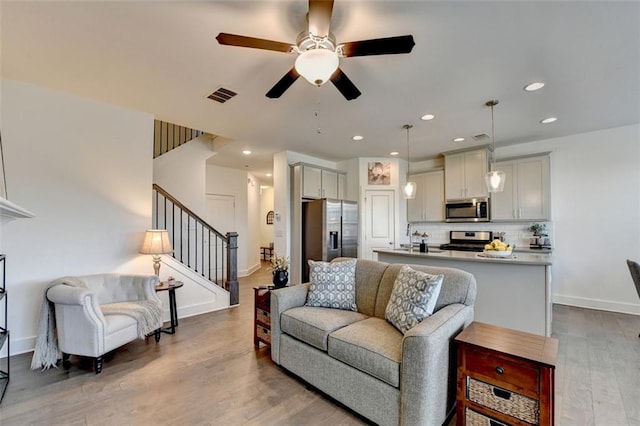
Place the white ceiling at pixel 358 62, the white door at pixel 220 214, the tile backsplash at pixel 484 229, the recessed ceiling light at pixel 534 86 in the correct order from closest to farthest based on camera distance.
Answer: the white ceiling at pixel 358 62 → the recessed ceiling light at pixel 534 86 → the tile backsplash at pixel 484 229 → the white door at pixel 220 214

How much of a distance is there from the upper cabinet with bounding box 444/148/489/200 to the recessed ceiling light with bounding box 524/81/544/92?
214 centimetres

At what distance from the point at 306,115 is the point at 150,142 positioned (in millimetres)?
2125

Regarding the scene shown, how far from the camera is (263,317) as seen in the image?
298 centimetres

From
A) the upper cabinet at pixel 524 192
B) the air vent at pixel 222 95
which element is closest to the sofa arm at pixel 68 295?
the air vent at pixel 222 95

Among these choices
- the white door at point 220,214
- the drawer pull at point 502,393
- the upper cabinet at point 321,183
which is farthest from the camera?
the white door at point 220,214

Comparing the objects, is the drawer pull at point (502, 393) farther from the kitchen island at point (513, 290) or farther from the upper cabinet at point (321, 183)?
the upper cabinet at point (321, 183)

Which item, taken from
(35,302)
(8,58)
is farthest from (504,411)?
(8,58)

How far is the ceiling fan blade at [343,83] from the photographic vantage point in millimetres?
2090

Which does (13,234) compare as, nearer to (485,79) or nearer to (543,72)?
(485,79)

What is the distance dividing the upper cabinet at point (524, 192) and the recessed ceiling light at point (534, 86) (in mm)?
2208

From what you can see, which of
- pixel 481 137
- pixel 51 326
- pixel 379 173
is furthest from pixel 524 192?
pixel 51 326

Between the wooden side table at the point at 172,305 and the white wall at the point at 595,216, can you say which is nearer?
the wooden side table at the point at 172,305

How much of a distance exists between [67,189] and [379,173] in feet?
16.9

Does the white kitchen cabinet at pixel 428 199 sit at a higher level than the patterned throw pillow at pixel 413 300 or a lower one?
higher
